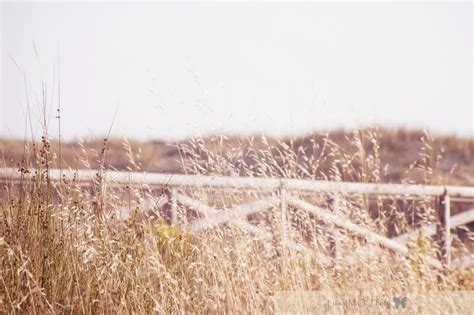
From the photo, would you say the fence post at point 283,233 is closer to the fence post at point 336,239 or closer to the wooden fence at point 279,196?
the wooden fence at point 279,196

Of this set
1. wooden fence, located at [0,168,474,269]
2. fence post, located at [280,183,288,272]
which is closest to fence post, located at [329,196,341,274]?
wooden fence, located at [0,168,474,269]

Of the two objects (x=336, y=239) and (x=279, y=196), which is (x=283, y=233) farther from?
(x=336, y=239)

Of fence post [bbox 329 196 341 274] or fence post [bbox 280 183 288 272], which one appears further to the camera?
fence post [bbox 329 196 341 274]

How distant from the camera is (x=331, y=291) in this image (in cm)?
422

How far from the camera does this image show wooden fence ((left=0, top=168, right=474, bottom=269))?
4281 millimetres

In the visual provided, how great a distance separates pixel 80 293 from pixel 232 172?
1.44 m

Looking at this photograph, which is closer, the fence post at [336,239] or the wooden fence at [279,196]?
the wooden fence at [279,196]

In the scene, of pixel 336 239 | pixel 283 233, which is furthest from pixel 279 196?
pixel 336 239

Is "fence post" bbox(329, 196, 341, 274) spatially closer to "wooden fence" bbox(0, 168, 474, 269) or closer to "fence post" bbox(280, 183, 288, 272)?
"wooden fence" bbox(0, 168, 474, 269)

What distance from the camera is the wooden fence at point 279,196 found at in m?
4.28

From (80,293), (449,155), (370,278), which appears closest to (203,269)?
(80,293)

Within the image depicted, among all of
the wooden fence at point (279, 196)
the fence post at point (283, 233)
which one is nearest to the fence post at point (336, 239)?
the wooden fence at point (279, 196)

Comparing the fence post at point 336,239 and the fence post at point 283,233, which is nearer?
the fence post at point 283,233

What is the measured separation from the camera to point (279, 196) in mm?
4691
